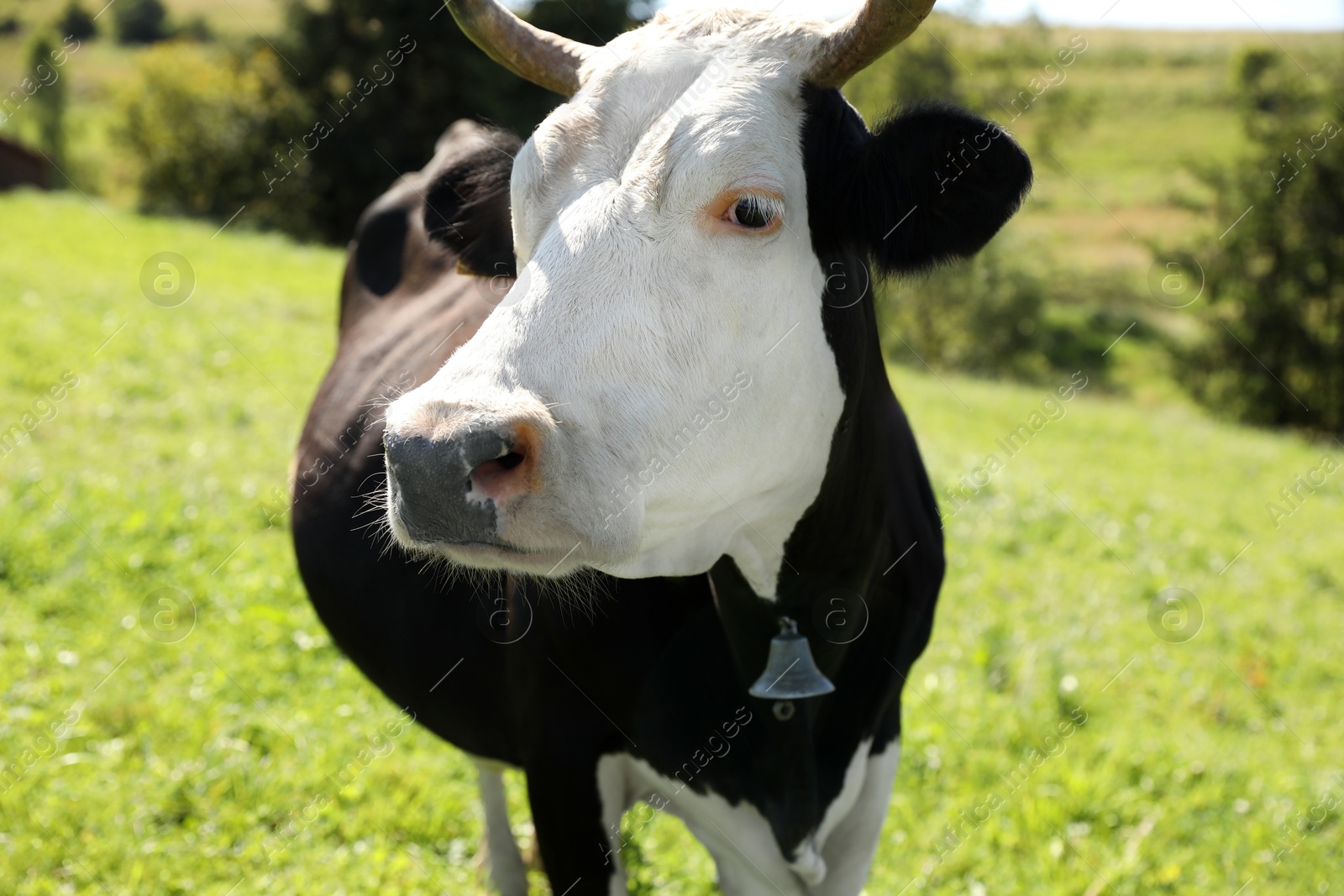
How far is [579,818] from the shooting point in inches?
91.4

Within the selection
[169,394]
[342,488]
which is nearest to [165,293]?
[169,394]

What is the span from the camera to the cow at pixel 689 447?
1634 millimetres

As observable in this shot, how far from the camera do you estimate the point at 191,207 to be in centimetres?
3069

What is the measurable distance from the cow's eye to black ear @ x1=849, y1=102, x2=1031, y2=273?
0.23 metres

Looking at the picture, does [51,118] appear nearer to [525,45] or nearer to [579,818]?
[525,45]

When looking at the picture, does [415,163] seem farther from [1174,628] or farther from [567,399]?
[567,399]

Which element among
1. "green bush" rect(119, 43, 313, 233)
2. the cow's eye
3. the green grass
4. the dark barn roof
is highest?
the cow's eye

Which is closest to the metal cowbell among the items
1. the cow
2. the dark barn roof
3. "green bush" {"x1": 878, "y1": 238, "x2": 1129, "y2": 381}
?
the cow

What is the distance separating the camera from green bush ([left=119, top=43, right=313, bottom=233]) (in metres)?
28.9

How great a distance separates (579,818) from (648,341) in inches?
47.3

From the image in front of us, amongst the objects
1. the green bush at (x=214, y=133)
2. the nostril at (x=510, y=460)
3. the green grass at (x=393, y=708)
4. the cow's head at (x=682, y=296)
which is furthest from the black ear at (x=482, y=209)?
the green bush at (x=214, y=133)

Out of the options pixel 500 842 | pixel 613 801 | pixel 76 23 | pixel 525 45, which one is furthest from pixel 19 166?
pixel 613 801

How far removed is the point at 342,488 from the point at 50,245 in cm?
1610

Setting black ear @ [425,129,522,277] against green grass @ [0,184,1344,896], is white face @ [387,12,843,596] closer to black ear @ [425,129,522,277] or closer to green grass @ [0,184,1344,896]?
black ear @ [425,129,522,277]
